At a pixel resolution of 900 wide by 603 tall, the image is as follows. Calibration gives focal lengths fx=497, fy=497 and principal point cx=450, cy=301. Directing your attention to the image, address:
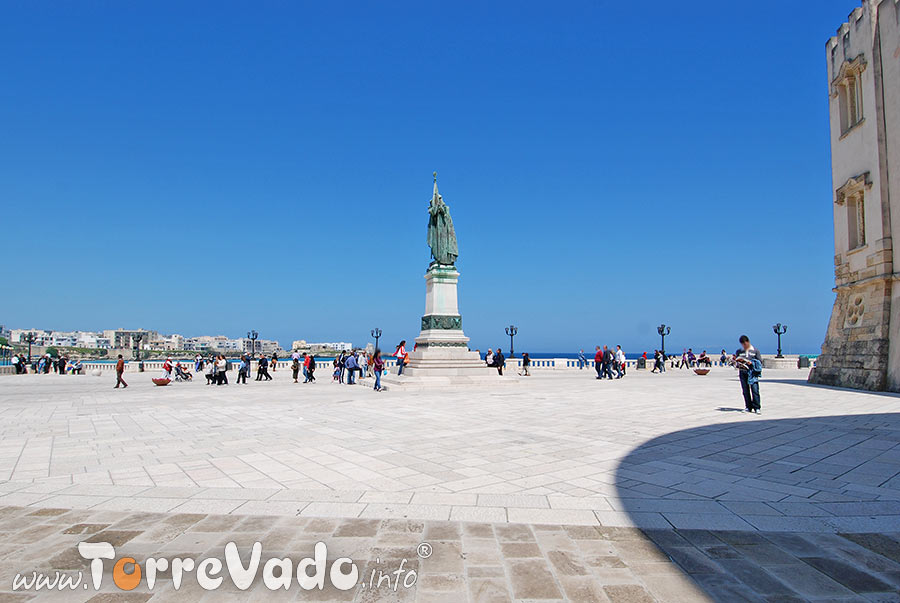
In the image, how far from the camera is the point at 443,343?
2145 centimetres

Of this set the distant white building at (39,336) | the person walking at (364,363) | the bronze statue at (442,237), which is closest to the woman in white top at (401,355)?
the person walking at (364,363)

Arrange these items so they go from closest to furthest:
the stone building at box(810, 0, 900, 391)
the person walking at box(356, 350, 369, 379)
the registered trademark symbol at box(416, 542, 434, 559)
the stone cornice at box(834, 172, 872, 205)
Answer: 1. the registered trademark symbol at box(416, 542, 434, 559)
2. the stone building at box(810, 0, 900, 391)
3. the stone cornice at box(834, 172, 872, 205)
4. the person walking at box(356, 350, 369, 379)

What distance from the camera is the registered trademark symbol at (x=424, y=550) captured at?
11.6ft

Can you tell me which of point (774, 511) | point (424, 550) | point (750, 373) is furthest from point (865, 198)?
point (424, 550)

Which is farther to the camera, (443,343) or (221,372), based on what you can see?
(221,372)

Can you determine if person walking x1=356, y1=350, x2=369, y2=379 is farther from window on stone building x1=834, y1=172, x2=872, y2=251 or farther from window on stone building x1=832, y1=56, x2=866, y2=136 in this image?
window on stone building x1=832, y1=56, x2=866, y2=136

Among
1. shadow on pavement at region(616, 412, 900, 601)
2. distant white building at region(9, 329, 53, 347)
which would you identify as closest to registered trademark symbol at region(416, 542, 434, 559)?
shadow on pavement at region(616, 412, 900, 601)

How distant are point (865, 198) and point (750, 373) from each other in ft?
38.5

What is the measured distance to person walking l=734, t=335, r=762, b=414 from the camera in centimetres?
1060

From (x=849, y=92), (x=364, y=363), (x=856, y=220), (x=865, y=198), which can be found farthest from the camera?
(x=364, y=363)

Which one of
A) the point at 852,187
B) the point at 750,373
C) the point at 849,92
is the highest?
the point at 849,92

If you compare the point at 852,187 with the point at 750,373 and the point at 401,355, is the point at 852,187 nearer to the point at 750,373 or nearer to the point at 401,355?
the point at 750,373

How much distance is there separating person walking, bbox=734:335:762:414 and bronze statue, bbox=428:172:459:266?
45.4ft

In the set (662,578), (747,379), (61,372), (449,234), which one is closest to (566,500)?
(662,578)
